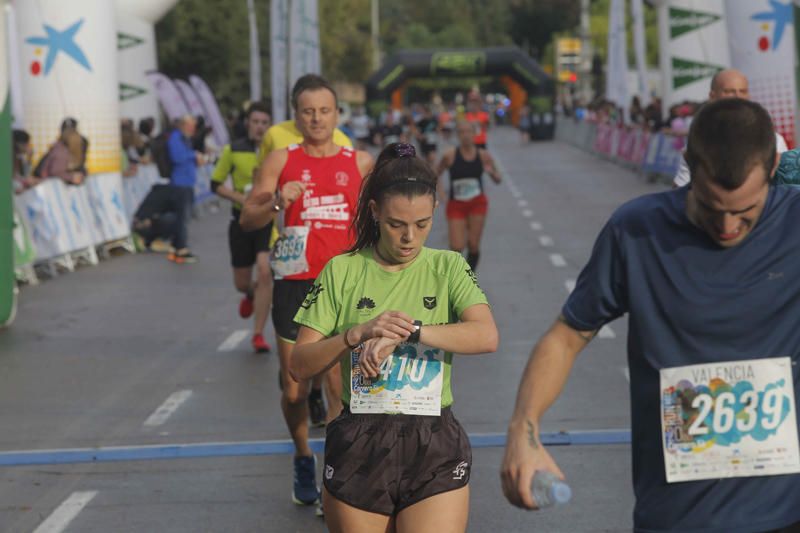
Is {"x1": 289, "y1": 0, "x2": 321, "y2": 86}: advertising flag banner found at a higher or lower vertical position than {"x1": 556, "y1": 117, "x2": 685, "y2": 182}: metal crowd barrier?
higher

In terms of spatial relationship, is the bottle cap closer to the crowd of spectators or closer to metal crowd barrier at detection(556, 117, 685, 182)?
the crowd of spectators

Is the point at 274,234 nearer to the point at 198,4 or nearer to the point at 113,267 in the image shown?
the point at 113,267

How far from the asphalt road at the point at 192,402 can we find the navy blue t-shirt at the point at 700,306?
3.14 m

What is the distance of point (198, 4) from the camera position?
54500 millimetres

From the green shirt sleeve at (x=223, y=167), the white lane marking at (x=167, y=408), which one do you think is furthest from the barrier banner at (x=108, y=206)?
the white lane marking at (x=167, y=408)

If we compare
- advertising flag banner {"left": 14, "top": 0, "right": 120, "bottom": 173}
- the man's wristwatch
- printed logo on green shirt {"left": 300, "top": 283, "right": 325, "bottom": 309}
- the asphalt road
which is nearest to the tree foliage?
advertising flag banner {"left": 14, "top": 0, "right": 120, "bottom": 173}

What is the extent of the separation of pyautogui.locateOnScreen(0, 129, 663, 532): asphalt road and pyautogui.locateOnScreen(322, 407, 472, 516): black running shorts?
208cm

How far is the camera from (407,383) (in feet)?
15.0

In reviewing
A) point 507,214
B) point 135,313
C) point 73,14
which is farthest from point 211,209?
point 135,313

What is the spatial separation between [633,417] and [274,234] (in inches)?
173

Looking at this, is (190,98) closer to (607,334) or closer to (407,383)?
(607,334)

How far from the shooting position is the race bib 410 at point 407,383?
457cm

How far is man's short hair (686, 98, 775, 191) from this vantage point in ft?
10.5

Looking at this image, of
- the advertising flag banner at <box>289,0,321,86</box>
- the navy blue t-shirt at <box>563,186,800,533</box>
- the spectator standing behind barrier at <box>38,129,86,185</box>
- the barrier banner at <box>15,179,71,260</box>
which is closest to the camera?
the navy blue t-shirt at <box>563,186,800,533</box>
